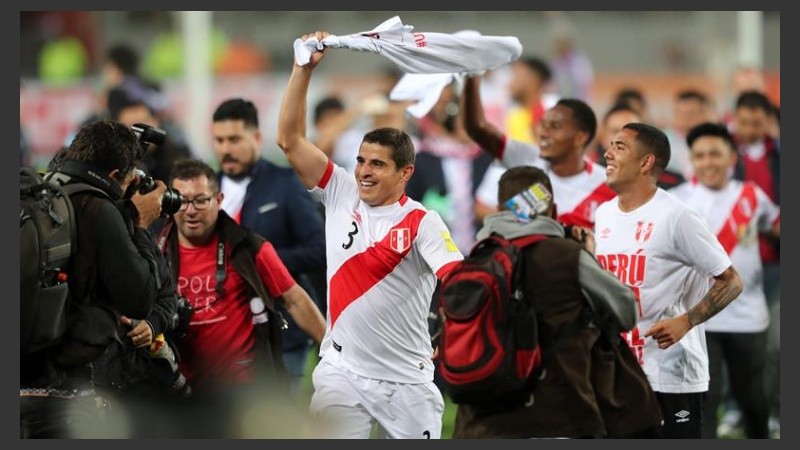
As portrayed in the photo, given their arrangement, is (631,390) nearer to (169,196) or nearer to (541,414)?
(541,414)

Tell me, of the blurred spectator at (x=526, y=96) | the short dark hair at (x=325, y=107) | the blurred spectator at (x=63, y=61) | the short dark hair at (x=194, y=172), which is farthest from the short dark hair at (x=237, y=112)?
the blurred spectator at (x=63, y=61)

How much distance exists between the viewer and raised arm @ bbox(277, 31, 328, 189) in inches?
338

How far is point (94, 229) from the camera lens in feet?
25.0

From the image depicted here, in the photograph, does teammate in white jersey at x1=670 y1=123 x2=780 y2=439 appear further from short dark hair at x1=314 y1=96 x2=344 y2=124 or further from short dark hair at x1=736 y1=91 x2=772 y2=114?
short dark hair at x1=314 y1=96 x2=344 y2=124

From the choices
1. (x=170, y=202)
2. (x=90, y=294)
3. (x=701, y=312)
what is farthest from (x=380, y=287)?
(x=701, y=312)

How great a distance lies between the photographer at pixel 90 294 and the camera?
760cm

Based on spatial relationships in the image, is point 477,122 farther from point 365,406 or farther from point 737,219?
point 365,406

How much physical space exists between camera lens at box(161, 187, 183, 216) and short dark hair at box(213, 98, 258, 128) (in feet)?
7.64

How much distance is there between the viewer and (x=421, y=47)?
29.5 ft

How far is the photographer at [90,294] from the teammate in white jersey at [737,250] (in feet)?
17.8

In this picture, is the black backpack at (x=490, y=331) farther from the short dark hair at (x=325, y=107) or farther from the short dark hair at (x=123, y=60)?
the short dark hair at (x=325, y=107)

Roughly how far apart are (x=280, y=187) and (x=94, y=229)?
3.12m

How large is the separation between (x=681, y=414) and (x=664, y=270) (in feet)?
2.87

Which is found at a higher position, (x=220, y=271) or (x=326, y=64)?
(x=326, y=64)
